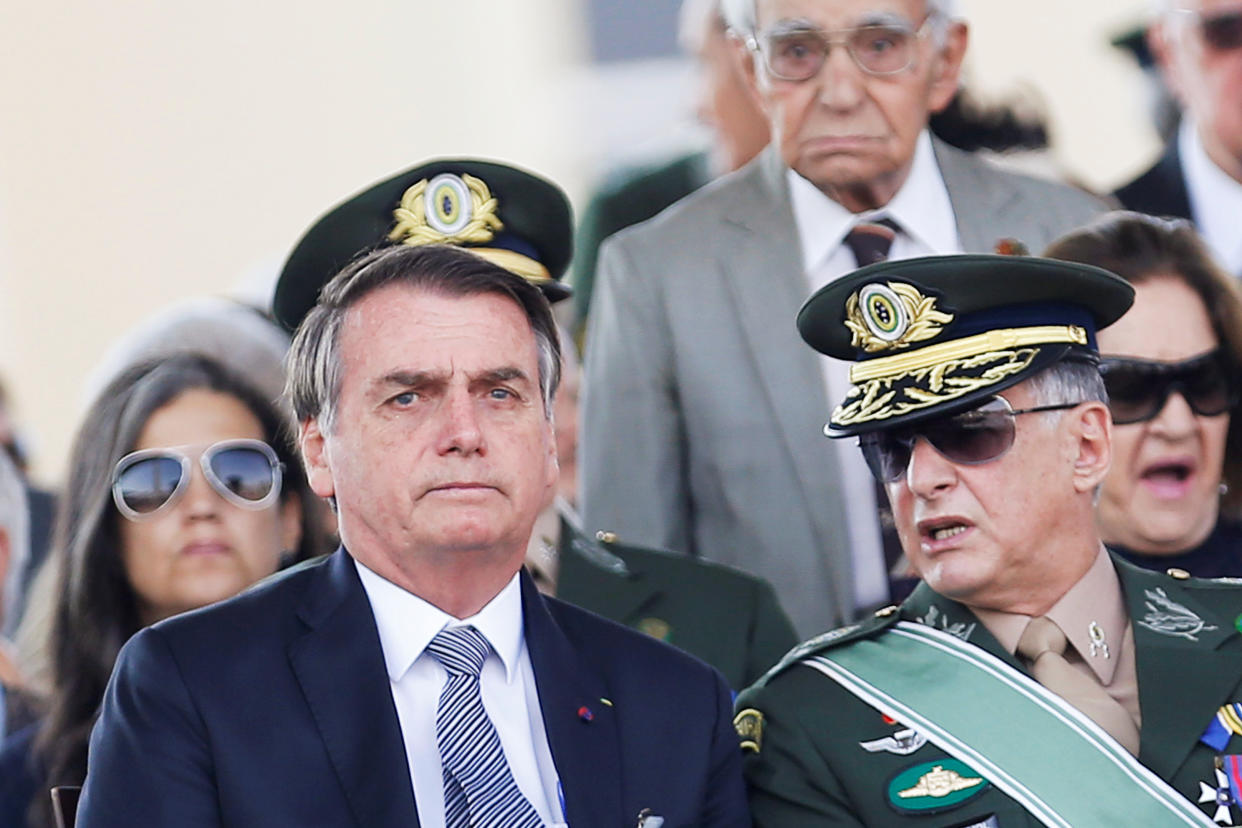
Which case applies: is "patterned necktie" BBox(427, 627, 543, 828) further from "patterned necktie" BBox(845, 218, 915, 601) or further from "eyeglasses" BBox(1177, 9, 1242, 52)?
"eyeglasses" BBox(1177, 9, 1242, 52)

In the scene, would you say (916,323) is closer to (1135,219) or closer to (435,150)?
(1135,219)

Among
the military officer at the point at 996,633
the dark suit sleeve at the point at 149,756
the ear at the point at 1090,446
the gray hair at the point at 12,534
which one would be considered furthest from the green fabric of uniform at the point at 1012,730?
the gray hair at the point at 12,534

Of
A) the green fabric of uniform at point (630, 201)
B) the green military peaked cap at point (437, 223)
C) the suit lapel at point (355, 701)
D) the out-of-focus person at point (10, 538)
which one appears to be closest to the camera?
the suit lapel at point (355, 701)

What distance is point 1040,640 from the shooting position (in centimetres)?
364

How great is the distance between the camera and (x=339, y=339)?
3342mm

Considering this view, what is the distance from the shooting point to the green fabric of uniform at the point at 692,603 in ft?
13.9

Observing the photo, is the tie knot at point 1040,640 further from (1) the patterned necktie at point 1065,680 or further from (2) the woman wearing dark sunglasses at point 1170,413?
(2) the woman wearing dark sunglasses at point 1170,413

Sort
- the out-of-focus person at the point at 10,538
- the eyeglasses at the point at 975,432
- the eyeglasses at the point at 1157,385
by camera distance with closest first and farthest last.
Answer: the eyeglasses at the point at 975,432 → the eyeglasses at the point at 1157,385 → the out-of-focus person at the point at 10,538

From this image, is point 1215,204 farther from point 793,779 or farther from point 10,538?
point 10,538

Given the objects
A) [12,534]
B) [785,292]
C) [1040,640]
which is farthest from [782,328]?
[12,534]

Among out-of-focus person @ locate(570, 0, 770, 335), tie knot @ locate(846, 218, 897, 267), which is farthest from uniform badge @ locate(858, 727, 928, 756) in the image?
out-of-focus person @ locate(570, 0, 770, 335)

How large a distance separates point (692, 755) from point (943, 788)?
44cm

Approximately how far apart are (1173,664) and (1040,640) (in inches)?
8.7

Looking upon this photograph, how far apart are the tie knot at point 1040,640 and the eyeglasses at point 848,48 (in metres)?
1.38
